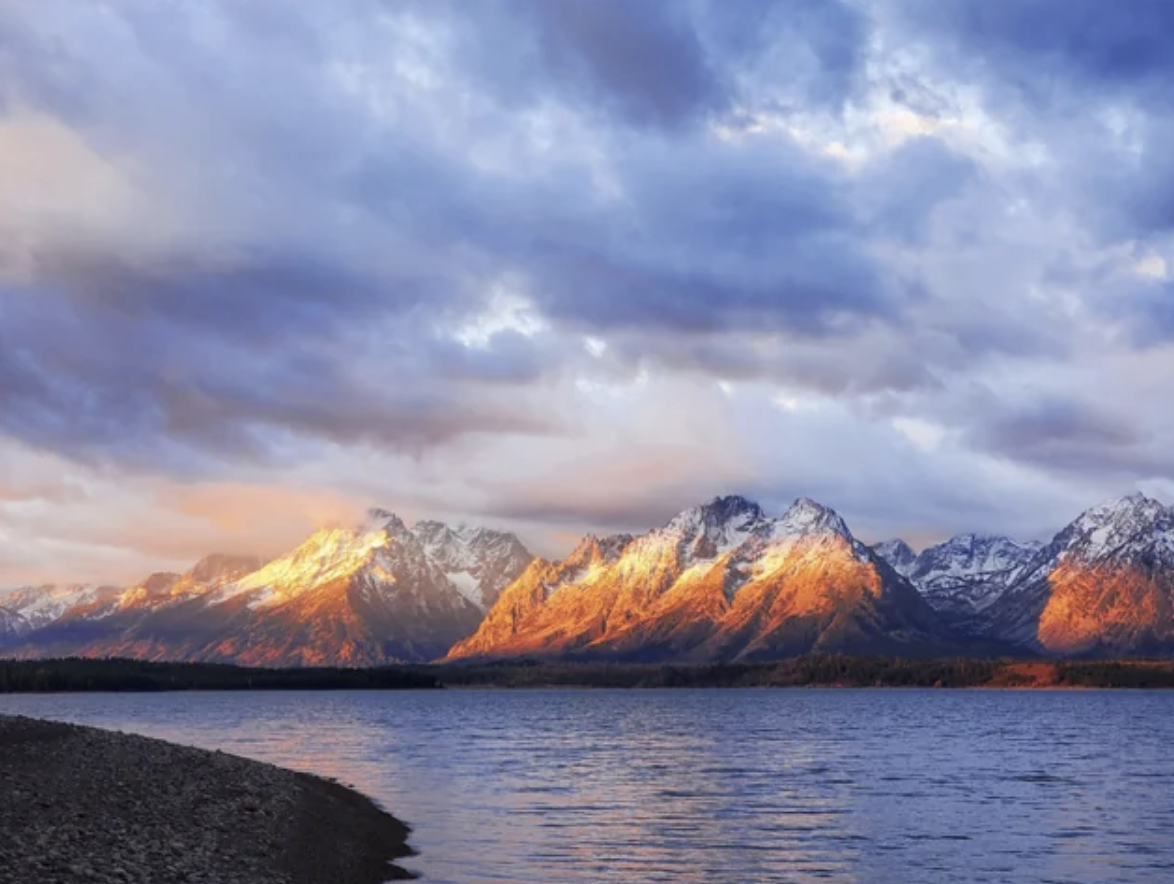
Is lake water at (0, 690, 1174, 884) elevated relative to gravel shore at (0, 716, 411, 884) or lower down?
lower down

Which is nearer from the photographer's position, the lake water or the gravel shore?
the gravel shore

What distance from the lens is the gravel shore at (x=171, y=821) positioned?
1907 inches

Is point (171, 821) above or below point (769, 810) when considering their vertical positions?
above

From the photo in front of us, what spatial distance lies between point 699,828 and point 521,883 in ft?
78.6

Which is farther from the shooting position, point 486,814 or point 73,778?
point 486,814

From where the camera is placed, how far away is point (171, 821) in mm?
63781

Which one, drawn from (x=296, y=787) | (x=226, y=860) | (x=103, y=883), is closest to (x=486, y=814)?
(x=296, y=787)

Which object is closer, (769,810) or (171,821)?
(171,821)

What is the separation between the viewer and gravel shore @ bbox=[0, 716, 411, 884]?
159ft

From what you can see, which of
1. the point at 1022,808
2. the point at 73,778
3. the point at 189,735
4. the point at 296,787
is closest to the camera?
the point at 73,778

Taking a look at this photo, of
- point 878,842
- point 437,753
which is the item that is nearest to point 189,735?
point 437,753

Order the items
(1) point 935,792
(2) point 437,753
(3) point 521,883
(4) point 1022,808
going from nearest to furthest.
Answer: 1. (3) point 521,883
2. (4) point 1022,808
3. (1) point 935,792
4. (2) point 437,753

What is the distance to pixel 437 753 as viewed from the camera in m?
158

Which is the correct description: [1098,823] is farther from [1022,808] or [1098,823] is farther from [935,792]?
[935,792]
